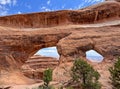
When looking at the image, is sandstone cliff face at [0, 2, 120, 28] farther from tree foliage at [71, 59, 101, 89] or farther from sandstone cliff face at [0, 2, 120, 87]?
tree foliage at [71, 59, 101, 89]

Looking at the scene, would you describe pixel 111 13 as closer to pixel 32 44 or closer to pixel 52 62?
pixel 32 44

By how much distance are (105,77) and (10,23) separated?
55.1ft

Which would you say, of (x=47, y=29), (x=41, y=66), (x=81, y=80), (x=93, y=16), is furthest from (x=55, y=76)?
(x=41, y=66)

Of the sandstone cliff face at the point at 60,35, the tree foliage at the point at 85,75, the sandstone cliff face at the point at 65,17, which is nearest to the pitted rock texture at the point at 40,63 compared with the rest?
the sandstone cliff face at the point at 65,17

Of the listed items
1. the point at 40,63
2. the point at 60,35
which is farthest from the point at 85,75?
the point at 40,63

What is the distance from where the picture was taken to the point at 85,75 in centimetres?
2408

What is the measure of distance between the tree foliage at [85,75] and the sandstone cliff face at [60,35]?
6.39 m

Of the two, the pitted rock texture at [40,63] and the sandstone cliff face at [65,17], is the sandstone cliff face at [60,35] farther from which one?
the pitted rock texture at [40,63]

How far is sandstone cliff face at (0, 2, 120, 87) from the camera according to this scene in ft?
104

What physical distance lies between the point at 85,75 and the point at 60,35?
447 inches

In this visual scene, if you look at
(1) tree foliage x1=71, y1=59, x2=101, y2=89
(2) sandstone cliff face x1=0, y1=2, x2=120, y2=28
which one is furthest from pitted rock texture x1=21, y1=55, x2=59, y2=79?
(1) tree foliage x1=71, y1=59, x2=101, y2=89

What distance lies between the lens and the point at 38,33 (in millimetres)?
35594

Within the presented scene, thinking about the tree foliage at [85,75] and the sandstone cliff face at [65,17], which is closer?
the tree foliage at [85,75]

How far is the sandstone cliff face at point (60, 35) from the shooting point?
31.7 metres
